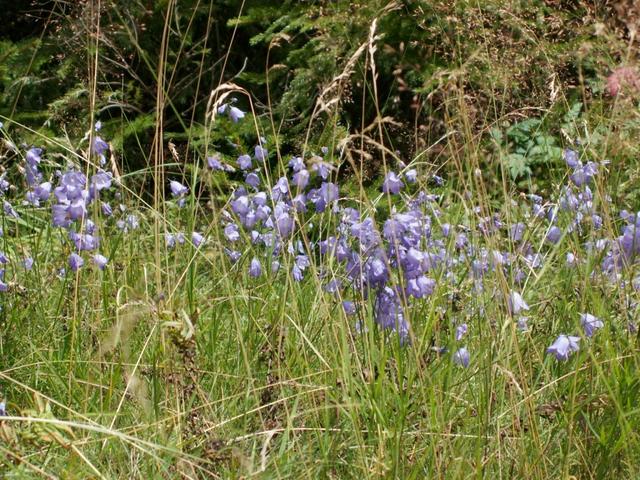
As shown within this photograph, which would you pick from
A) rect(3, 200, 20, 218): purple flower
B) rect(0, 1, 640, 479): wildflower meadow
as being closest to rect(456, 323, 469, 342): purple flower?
rect(0, 1, 640, 479): wildflower meadow

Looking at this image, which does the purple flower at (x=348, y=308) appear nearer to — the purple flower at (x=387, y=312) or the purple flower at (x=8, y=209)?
the purple flower at (x=387, y=312)

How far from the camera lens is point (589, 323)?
203 cm

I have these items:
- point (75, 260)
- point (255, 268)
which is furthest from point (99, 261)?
point (255, 268)

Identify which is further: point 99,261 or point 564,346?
point 99,261

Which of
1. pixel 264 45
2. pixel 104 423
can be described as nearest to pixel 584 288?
pixel 104 423

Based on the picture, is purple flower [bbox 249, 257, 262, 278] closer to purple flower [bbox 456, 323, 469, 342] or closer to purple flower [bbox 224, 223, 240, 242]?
purple flower [bbox 224, 223, 240, 242]

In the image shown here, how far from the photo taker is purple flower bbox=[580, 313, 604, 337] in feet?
6.59

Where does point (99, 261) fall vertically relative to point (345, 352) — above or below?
below

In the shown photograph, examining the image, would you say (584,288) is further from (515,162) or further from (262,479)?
(515,162)

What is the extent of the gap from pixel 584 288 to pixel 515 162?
2416 mm

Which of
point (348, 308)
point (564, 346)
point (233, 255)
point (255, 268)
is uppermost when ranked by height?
point (564, 346)

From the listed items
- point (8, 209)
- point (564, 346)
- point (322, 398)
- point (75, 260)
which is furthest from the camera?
point (8, 209)

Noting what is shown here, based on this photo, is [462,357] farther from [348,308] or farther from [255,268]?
[255,268]

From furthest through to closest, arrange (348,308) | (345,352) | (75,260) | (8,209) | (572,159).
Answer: (8,209)
(572,159)
(75,260)
(348,308)
(345,352)
